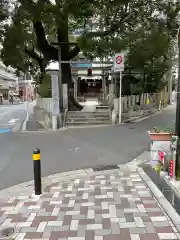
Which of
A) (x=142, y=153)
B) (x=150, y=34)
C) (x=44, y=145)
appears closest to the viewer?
(x=142, y=153)

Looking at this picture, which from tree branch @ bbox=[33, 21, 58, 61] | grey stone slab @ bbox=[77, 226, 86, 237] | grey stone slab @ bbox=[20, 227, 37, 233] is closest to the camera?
grey stone slab @ bbox=[77, 226, 86, 237]

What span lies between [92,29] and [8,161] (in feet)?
27.4

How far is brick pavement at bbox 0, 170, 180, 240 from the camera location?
3.47 m

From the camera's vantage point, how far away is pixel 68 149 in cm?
840

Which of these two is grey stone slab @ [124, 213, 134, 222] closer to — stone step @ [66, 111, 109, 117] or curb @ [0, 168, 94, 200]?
curb @ [0, 168, 94, 200]

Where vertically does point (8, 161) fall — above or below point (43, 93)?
below

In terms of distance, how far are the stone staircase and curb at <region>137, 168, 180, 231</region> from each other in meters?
8.18

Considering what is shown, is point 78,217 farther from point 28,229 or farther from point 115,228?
point 28,229

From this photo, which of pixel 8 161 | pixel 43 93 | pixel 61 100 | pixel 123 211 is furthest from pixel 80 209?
pixel 43 93

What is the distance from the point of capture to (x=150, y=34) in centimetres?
1251

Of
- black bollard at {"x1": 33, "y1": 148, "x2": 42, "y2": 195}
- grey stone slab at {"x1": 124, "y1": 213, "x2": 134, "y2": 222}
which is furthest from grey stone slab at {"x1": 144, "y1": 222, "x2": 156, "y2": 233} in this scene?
black bollard at {"x1": 33, "y1": 148, "x2": 42, "y2": 195}

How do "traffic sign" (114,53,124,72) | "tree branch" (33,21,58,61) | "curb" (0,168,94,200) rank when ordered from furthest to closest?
"tree branch" (33,21,58,61) < "traffic sign" (114,53,124,72) < "curb" (0,168,94,200)

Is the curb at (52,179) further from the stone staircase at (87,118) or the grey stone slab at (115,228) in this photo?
the stone staircase at (87,118)

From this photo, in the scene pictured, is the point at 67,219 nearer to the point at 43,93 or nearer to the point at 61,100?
the point at 61,100
